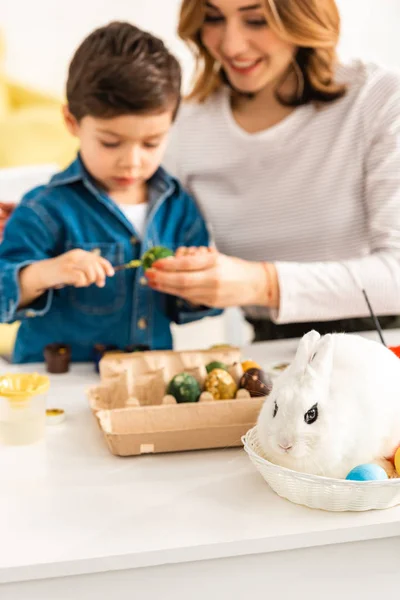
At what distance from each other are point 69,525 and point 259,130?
3.63ft

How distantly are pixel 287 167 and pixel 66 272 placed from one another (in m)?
0.57

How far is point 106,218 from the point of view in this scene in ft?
5.31

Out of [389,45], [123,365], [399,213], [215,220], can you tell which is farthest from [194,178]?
[389,45]

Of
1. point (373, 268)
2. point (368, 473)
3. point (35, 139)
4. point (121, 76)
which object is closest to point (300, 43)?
point (121, 76)

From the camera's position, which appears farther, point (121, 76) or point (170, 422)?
point (121, 76)

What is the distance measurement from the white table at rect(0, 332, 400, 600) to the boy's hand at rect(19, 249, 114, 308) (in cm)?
49

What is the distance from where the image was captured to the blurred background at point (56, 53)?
2.57m

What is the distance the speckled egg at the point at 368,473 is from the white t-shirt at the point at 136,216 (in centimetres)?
94

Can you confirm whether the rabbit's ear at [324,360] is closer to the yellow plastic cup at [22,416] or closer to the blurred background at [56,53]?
the yellow plastic cup at [22,416]

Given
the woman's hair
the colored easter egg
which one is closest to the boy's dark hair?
the woman's hair

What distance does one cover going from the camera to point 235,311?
2.84 m

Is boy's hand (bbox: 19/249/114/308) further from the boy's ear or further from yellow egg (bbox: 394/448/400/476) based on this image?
yellow egg (bbox: 394/448/400/476)

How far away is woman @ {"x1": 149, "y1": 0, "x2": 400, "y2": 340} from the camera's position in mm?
1432

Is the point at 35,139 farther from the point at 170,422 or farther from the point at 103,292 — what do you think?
the point at 170,422
